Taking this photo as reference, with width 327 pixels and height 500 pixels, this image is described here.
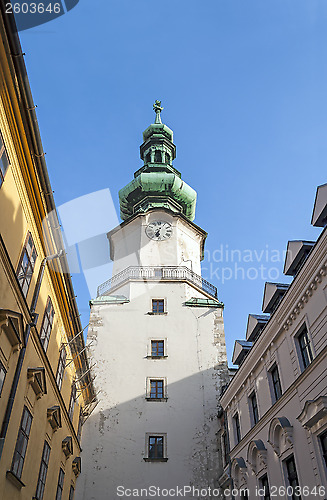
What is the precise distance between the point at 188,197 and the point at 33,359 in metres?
27.0

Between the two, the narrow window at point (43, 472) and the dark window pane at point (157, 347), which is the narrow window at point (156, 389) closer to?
the dark window pane at point (157, 347)

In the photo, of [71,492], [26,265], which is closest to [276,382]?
[26,265]

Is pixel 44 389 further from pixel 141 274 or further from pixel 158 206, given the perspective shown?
pixel 158 206

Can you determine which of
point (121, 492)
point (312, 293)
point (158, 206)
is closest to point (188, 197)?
point (158, 206)

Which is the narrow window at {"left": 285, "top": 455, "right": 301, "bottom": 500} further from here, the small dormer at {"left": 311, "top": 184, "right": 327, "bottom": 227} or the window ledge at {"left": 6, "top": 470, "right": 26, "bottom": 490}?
the window ledge at {"left": 6, "top": 470, "right": 26, "bottom": 490}

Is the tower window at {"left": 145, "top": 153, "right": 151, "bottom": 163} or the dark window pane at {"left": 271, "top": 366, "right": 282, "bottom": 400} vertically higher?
the tower window at {"left": 145, "top": 153, "right": 151, "bottom": 163}

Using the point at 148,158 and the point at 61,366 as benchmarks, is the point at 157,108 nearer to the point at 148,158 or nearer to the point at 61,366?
the point at 148,158

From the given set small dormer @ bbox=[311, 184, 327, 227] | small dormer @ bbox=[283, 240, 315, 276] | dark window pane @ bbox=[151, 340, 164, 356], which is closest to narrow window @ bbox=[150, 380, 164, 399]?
dark window pane @ bbox=[151, 340, 164, 356]

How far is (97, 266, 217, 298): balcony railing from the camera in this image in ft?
93.0

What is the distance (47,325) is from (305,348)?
7655 mm

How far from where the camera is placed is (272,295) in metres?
15.9

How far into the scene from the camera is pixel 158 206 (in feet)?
109

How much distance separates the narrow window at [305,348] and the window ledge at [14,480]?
799cm

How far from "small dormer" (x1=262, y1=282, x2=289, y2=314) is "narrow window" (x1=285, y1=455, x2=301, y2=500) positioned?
16.0ft
